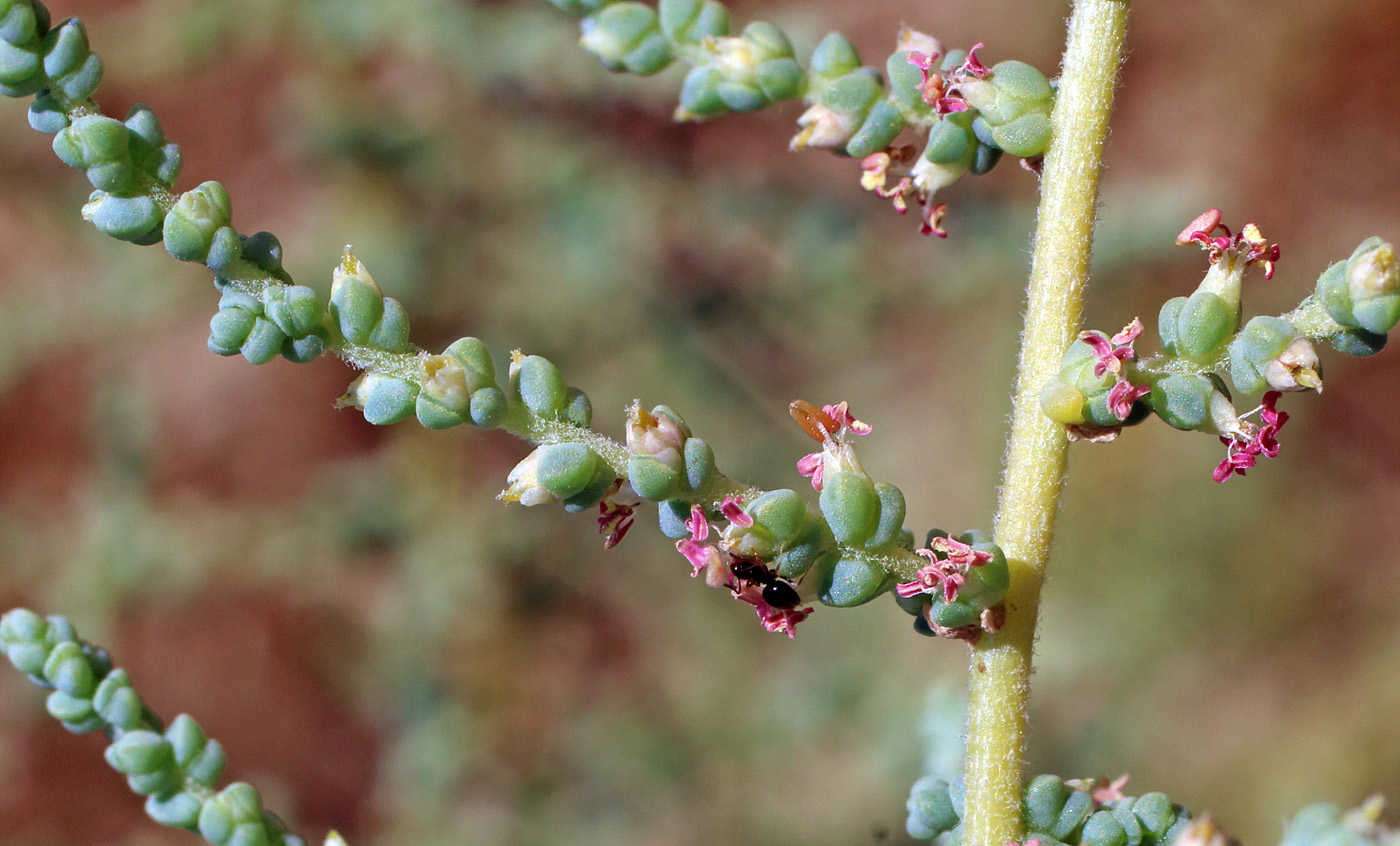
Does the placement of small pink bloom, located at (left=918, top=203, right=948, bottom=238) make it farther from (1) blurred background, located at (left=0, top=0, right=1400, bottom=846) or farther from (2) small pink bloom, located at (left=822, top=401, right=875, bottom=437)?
(1) blurred background, located at (left=0, top=0, right=1400, bottom=846)

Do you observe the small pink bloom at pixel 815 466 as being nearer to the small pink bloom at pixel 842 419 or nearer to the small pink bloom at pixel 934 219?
the small pink bloom at pixel 842 419

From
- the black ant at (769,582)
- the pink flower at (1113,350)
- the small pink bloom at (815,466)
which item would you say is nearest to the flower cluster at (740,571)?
the black ant at (769,582)

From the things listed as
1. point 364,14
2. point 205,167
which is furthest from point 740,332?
point 205,167

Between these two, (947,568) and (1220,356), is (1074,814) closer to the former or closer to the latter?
(947,568)

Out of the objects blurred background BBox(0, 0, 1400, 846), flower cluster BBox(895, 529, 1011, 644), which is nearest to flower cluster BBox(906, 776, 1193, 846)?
flower cluster BBox(895, 529, 1011, 644)

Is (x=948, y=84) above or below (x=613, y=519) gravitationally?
above

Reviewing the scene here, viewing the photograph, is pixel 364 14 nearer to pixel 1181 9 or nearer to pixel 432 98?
pixel 432 98

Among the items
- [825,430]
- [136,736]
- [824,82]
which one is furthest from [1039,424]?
[136,736]
